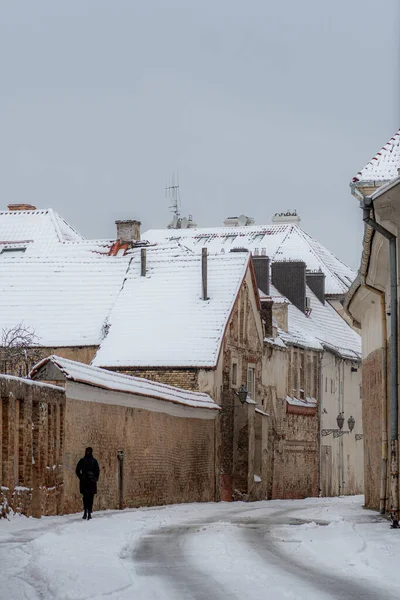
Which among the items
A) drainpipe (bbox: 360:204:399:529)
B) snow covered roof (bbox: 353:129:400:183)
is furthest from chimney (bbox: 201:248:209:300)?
drainpipe (bbox: 360:204:399:529)

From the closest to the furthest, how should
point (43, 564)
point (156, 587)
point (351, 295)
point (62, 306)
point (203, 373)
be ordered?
point (156, 587), point (43, 564), point (351, 295), point (203, 373), point (62, 306)

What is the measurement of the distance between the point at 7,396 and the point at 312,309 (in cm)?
4103

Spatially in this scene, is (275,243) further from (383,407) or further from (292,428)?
(383,407)

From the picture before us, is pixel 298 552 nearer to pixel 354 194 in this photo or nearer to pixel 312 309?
pixel 354 194

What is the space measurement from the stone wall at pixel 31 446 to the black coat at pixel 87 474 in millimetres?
682

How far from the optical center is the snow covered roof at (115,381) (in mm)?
28688

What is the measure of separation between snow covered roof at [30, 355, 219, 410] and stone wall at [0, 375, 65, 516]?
74 centimetres

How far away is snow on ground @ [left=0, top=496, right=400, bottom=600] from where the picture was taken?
12688 millimetres

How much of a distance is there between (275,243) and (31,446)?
163 ft

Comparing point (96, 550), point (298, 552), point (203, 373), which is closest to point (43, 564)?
point (96, 550)

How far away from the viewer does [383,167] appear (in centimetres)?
2548

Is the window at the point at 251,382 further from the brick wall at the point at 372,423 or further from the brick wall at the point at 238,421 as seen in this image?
the brick wall at the point at 372,423

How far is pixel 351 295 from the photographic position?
30312mm

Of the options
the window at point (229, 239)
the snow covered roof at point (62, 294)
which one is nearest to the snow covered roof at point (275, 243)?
the window at point (229, 239)
